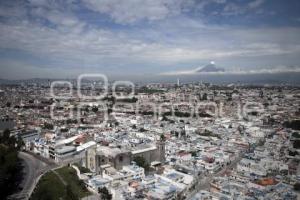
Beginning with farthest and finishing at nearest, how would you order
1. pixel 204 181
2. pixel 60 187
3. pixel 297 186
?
1. pixel 204 181
2. pixel 60 187
3. pixel 297 186

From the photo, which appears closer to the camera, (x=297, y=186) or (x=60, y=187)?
(x=297, y=186)

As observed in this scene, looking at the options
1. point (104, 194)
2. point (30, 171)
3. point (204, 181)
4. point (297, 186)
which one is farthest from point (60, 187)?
point (297, 186)

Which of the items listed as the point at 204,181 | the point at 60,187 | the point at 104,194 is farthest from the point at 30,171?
the point at 204,181

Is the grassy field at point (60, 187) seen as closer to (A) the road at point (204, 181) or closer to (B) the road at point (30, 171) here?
(B) the road at point (30, 171)

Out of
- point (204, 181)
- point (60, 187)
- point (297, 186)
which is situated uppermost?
point (297, 186)

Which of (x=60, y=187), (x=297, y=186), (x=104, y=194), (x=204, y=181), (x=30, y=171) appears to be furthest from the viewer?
(x=30, y=171)

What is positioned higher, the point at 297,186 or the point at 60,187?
the point at 297,186

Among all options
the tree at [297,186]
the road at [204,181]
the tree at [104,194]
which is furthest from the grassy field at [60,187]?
the tree at [297,186]

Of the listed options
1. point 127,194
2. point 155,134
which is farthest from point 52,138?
point 127,194

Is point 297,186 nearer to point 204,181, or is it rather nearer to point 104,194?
point 204,181
